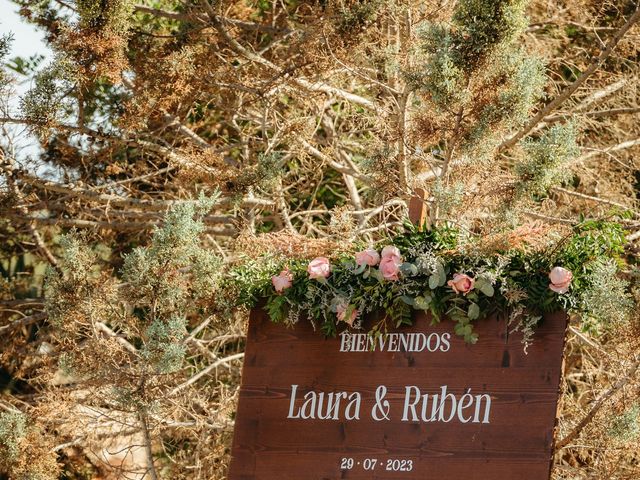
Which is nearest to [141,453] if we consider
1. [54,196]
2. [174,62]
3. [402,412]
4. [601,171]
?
[54,196]

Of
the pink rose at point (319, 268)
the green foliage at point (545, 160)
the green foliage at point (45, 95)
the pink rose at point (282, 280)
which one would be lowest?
the pink rose at point (282, 280)

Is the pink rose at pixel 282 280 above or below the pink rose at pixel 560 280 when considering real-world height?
above

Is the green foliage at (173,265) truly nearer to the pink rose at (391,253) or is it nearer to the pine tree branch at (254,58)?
the pink rose at (391,253)

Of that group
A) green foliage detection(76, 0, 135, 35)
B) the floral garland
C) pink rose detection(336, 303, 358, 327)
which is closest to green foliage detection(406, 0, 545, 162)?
the floral garland

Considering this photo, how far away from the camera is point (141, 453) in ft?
30.6

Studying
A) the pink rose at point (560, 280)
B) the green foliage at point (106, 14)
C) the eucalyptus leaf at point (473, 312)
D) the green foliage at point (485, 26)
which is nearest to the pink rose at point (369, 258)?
the eucalyptus leaf at point (473, 312)

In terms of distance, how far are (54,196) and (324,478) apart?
15.2ft

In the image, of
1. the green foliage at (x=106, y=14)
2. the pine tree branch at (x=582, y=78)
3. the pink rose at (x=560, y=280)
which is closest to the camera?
the pink rose at (x=560, y=280)

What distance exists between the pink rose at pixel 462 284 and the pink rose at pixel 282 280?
31.9 inches

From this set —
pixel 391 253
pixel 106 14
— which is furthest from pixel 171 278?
pixel 106 14

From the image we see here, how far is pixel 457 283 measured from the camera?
4523 mm

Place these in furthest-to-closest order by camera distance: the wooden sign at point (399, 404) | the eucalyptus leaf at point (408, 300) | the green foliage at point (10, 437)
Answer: the green foliage at point (10, 437) < the eucalyptus leaf at point (408, 300) < the wooden sign at point (399, 404)

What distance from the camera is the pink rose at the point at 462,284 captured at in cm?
450

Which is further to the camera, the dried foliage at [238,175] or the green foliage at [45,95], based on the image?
the green foliage at [45,95]
